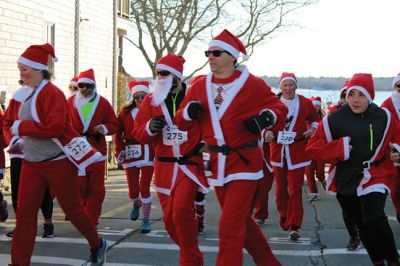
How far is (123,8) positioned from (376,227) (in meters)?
16.2

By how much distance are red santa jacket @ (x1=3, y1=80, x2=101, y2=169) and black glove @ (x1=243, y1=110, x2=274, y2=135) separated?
1.68 m

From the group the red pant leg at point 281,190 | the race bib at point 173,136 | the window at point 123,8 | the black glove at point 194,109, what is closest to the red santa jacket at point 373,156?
the race bib at point 173,136

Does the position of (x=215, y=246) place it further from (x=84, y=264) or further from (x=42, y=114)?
(x=42, y=114)

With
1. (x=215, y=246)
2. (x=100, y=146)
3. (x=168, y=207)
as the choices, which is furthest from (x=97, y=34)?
(x=168, y=207)

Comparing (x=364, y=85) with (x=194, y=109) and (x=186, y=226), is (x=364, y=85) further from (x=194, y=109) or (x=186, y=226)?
(x=186, y=226)

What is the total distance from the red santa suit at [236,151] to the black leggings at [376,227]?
107 cm

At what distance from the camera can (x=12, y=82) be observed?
39.8 ft

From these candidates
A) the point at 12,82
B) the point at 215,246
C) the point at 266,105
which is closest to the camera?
the point at 266,105

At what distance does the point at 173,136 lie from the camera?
6.20 meters

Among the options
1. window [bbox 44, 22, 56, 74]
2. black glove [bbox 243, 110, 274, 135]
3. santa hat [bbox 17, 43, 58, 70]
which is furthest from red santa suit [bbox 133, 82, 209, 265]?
window [bbox 44, 22, 56, 74]

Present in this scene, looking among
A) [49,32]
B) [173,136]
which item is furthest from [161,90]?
[49,32]

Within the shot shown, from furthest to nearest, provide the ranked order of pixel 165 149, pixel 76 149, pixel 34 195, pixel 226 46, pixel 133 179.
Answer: pixel 133 179
pixel 165 149
pixel 76 149
pixel 34 195
pixel 226 46

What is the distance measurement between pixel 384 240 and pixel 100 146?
13.0 feet

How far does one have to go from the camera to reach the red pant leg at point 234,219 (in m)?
4.68
